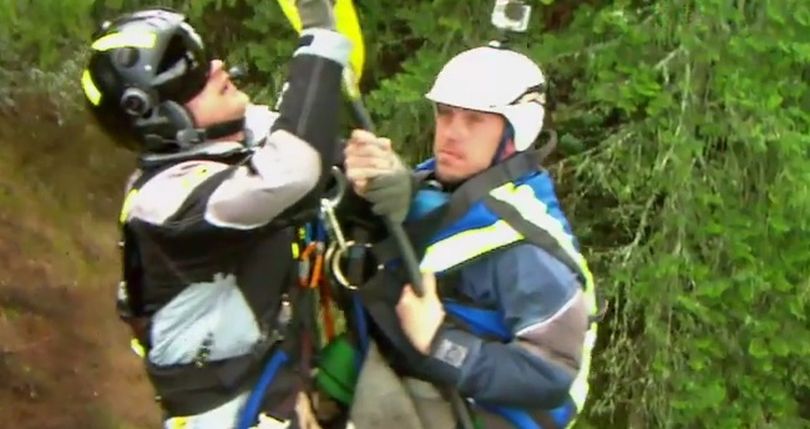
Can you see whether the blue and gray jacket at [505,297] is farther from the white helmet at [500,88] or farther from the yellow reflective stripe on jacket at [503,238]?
the white helmet at [500,88]

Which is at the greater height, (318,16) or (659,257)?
(318,16)

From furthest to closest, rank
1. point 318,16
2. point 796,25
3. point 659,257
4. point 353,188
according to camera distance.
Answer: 1. point 659,257
2. point 796,25
3. point 353,188
4. point 318,16

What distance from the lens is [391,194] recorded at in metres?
3.25

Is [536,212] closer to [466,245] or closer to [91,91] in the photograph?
[466,245]

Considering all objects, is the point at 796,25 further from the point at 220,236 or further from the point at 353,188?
the point at 220,236

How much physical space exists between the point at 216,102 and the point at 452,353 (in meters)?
0.91

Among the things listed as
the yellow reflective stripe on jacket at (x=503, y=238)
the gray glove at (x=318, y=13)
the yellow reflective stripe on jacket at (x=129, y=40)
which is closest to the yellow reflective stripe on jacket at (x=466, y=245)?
the yellow reflective stripe on jacket at (x=503, y=238)

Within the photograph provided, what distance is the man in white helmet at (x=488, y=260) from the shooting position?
332 centimetres

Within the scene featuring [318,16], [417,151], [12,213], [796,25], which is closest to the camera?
[318,16]

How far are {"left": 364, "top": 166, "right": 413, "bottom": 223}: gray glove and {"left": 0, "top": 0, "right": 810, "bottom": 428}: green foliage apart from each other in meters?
3.01

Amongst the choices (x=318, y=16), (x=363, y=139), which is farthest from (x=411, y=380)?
(x=318, y=16)

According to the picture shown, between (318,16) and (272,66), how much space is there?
4204mm

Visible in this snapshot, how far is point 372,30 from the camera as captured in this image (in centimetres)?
716

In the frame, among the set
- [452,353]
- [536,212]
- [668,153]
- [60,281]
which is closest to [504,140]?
[536,212]
